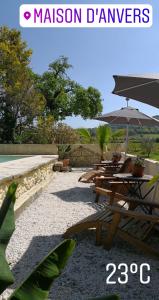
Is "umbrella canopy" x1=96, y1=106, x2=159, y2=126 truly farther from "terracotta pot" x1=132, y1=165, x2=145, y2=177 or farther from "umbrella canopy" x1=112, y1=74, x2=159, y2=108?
"umbrella canopy" x1=112, y1=74, x2=159, y2=108

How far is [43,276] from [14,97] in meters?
25.2

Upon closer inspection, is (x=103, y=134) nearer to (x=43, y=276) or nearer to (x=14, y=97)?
(x=14, y=97)

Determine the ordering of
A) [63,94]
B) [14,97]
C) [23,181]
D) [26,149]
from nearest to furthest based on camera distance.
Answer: [23,181] → [26,149] → [14,97] → [63,94]

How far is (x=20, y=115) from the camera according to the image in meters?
26.9

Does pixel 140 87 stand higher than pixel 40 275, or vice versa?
pixel 140 87

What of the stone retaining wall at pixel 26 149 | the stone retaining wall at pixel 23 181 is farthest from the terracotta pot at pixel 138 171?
the stone retaining wall at pixel 26 149

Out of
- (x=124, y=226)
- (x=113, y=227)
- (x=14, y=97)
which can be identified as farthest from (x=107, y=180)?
(x=14, y=97)

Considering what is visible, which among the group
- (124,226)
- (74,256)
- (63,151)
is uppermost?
(63,151)

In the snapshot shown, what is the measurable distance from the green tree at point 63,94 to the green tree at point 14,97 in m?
9.94

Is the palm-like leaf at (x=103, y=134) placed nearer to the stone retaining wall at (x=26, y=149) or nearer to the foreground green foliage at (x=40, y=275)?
the stone retaining wall at (x=26, y=149)

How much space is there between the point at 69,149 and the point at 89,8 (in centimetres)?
1275

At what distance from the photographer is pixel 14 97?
26000 mm

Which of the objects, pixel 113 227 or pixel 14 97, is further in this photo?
pixel 14 97

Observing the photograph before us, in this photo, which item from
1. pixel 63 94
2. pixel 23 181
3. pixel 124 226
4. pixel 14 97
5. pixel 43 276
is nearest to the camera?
Answer: pixel 43 276
